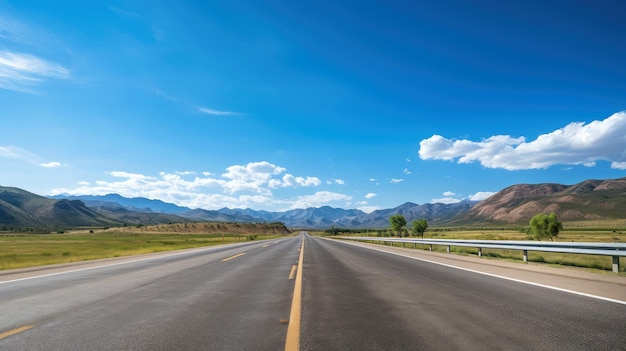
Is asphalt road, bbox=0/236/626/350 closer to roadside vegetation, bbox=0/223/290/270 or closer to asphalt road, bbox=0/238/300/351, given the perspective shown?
asphalt road, bbox=0/238/300/351

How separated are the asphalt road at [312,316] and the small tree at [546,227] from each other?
76.1 m

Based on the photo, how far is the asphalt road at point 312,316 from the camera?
15.5ft

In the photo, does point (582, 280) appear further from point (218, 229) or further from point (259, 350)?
point (218, 229)

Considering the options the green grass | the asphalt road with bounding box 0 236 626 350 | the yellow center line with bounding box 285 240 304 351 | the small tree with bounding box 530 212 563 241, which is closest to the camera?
the yellow center line with bounding box 285 240 304 351

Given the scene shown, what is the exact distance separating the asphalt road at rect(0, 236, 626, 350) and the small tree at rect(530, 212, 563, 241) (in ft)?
250

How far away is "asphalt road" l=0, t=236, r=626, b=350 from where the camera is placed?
471cm

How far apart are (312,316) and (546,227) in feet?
271

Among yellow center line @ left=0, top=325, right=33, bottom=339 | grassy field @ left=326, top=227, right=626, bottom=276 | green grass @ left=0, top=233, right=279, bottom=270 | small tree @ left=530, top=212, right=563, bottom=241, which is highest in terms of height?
small tree @ left=530, top=212, right=563, bottom=241

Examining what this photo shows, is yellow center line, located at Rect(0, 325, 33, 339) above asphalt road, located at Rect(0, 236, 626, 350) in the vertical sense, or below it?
below

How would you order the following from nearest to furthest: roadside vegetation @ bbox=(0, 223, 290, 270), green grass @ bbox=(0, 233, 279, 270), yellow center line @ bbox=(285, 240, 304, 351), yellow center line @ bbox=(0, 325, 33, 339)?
yellow center line @ bbox=(285, 240, 304, 351), yellow center line @ bbox=(0, 325, 33, 339), green grass @ bbox=(0, 233, 279, 270), roadside vegetation @ bbox=(0, 223, 290, 270)

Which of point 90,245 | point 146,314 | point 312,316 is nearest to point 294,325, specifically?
point 312,316

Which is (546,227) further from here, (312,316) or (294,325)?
(294,325)

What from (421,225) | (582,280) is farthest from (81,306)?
(421,225)

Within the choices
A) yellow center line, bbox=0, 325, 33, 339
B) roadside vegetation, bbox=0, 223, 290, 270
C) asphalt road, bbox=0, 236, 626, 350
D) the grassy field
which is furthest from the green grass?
the grassy field
